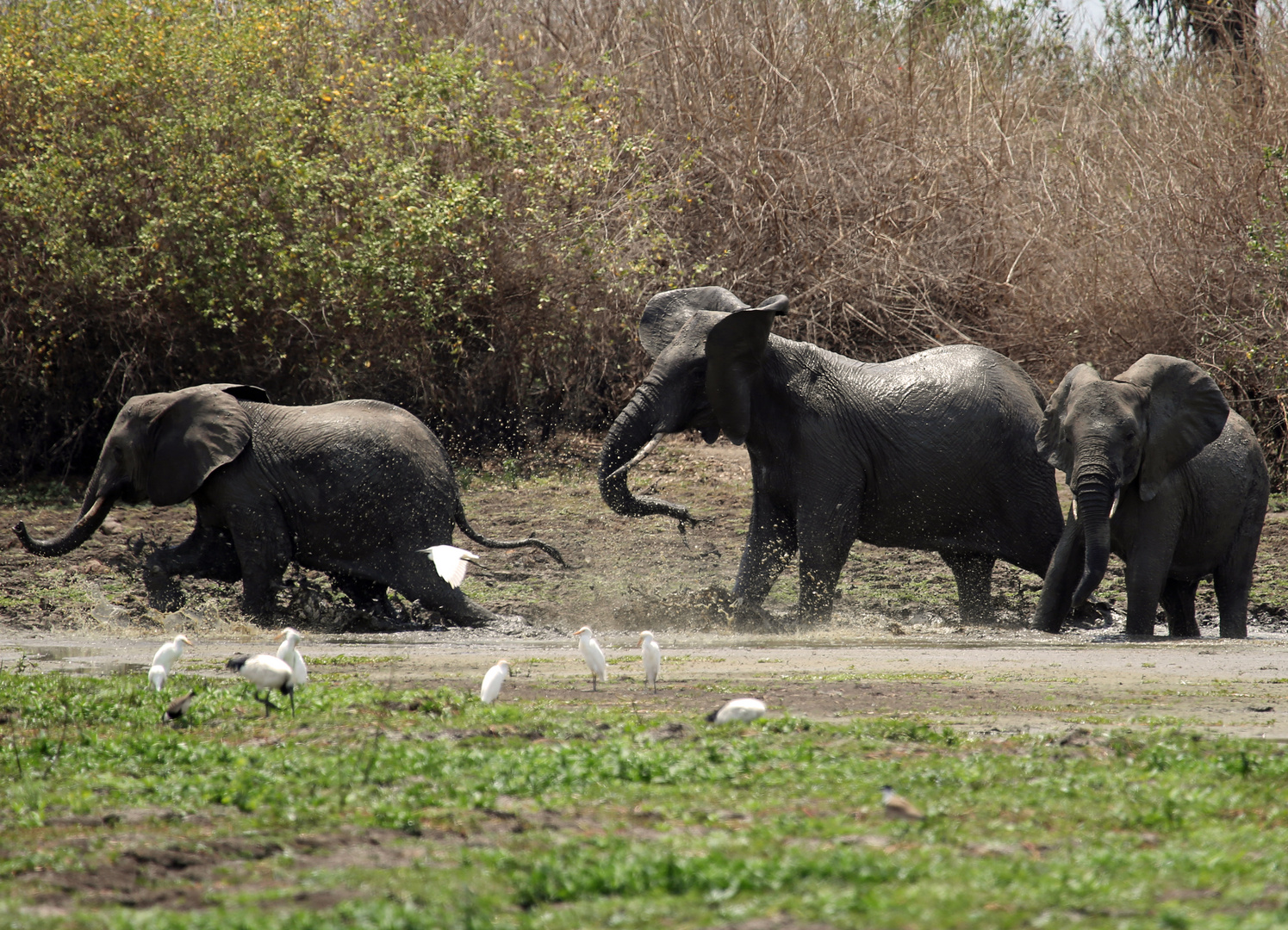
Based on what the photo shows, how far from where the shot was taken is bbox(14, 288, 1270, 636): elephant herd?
36.5ft

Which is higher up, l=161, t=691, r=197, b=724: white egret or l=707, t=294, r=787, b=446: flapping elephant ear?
l=707, t=294, r=787, b=446: flapping elephant ear

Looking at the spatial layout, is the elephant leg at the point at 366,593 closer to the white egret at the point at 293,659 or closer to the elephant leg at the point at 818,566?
the elephant leg at the point at 818,566

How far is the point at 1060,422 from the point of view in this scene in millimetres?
11242

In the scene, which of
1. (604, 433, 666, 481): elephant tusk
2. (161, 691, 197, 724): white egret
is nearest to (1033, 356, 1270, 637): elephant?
(604, 433, 666, 481): elephant tusk

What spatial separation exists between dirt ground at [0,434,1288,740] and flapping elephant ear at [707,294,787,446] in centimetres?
142

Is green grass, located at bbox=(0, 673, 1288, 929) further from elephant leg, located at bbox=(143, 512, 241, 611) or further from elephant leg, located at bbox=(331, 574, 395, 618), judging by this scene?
elephant leg, located at bbox=(331, 574, 395, 618)

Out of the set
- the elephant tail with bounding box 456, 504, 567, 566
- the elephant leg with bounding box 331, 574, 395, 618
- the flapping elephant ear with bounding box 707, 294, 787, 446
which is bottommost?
the elephant leg with bounding box 331, 574, 395, 618

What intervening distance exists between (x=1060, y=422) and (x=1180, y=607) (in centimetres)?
198

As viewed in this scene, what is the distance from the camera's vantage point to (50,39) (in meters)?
17.8

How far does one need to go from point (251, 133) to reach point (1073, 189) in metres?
10.3

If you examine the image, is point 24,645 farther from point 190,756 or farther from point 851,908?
point 851,908

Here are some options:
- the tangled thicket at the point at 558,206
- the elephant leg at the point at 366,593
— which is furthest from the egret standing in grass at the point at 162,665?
the tangled thicket at the point at 558,206

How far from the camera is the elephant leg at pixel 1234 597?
11.6 m

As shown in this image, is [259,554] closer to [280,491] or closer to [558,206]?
[280,491]
